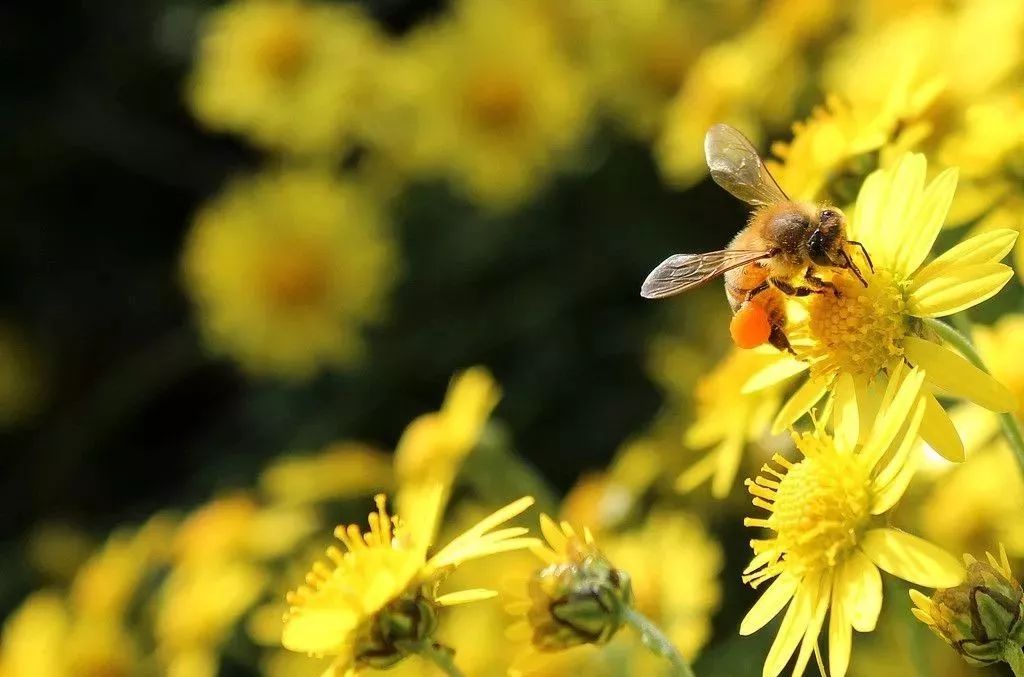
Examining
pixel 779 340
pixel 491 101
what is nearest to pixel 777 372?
pixel 779 340

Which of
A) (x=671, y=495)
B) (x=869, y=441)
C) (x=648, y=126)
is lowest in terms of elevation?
(x=671, y=495)

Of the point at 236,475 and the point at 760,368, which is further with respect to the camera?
the point at 236,475

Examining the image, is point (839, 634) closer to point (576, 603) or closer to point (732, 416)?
point (576, 603)

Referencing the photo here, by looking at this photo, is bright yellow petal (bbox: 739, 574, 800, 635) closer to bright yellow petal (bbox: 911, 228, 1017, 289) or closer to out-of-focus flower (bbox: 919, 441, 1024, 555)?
bright yellow petal (bbox: 911, 228, 1017, 289)

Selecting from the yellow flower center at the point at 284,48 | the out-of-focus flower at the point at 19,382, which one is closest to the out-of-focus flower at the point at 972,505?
the yellow flower center at the point at 284,48

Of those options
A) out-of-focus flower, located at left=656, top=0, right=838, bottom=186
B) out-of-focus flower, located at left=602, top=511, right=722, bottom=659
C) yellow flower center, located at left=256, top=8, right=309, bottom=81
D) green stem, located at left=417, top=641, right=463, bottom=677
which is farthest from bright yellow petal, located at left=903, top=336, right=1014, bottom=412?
yellow flower center, located at left=256, top=8, right=309, bottom=81

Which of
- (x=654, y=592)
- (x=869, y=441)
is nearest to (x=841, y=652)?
(x=869, y=441)

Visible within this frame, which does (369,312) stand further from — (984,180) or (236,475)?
(984,180)
